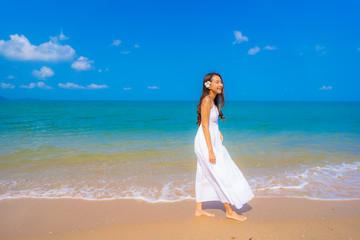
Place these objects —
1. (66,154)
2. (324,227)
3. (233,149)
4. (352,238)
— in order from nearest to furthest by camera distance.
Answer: (352,238) → (324,227) → (66,154) → (233,149)

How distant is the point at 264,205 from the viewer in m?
4.26

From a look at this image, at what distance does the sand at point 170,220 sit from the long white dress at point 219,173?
43 centimetres

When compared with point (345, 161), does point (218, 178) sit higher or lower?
higher

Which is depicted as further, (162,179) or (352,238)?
(162,179)

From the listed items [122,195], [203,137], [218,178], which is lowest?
[122,195]

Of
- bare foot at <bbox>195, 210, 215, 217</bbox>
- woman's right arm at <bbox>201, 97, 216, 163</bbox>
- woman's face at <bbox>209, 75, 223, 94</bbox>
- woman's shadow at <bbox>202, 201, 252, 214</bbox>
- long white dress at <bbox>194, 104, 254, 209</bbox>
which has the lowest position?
woman's shadow at <bbox>202, 201, 252, 214</bbox>

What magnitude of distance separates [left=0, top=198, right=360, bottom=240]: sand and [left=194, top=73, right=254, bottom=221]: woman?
0.41m

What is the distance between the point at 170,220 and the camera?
12.2ft

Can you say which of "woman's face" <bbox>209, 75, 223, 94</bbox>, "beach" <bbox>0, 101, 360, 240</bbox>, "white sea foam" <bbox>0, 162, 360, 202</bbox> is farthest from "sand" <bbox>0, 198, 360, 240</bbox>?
"woman's face" <bbox>209, 75, 223, 94</bbox>

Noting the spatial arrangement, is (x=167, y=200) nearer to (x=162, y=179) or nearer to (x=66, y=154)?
(x=162, y=179)

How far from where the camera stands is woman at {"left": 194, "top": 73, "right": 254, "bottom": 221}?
3510 millimetres

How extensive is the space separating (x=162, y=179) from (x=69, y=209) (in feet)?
7.60

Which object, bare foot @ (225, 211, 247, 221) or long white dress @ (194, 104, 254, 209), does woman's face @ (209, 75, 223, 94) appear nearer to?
long white dress @ (194, 104, 254, 209)

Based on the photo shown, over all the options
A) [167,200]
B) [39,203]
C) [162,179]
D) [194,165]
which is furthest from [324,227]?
[39,203]
